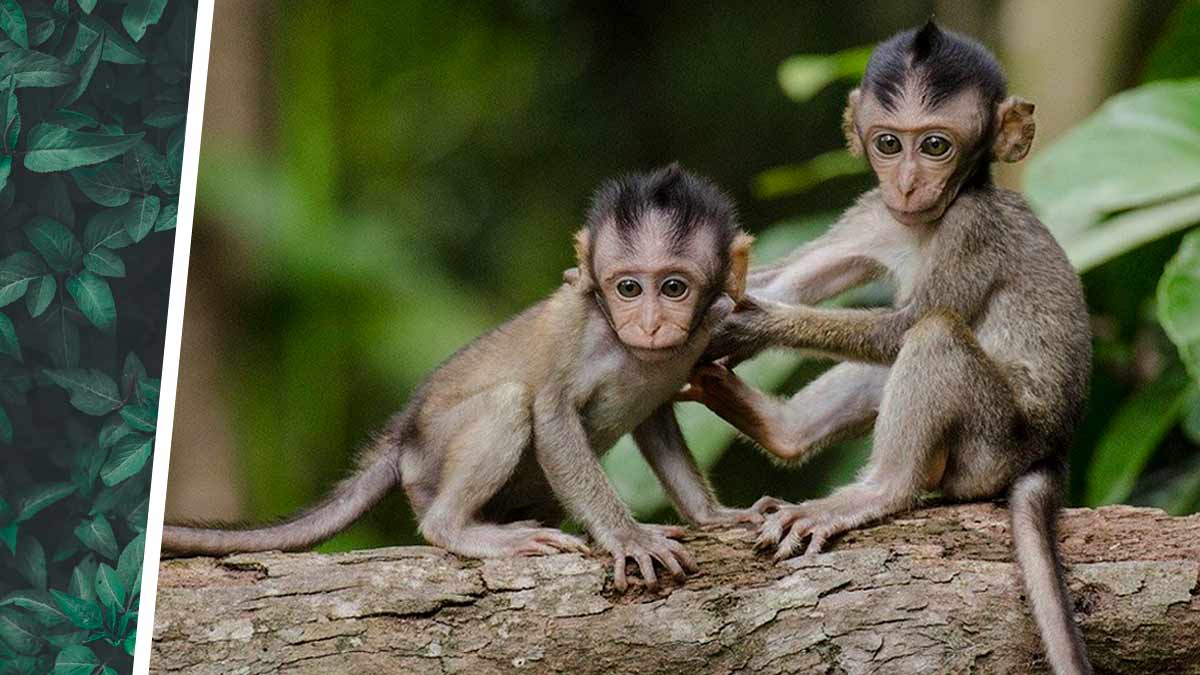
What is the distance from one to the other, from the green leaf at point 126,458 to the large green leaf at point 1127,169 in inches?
121

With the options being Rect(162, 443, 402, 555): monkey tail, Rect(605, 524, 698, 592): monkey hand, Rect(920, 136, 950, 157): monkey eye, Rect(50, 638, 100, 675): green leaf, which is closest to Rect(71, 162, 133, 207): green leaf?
Rect(162, 443, 402, 555): monkey tail

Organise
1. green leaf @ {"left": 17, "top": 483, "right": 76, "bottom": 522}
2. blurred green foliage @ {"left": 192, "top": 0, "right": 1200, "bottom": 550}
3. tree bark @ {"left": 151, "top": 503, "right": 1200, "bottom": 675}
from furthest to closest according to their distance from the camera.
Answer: blurred green foliage @ {"left": 192, "top": 0, "right": 1200, "bottom": 550} → green leaf @ {"left": 17, "top": 483, "right": 76, "bottom": 522} → tree bark @ {"left": 151, "top": 503, "right": 1200, "bottom": 675}

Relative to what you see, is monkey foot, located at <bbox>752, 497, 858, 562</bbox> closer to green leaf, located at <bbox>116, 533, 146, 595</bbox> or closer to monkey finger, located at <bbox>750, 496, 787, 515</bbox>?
monkey finger, located at <bbox>750, 496, 787, 515</bbox>

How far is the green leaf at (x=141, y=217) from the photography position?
3699 millimetres

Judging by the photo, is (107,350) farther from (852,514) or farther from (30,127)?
(852,514)

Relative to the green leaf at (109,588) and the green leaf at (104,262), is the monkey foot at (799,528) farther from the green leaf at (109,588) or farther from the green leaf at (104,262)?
the green leaf at (104,262)

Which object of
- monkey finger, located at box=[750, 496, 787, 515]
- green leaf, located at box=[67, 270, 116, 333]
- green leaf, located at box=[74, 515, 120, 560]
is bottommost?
green leaf, located at box=[74, 515, 120, 560]

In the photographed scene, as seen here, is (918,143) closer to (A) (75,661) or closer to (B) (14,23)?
(B) (14,23)

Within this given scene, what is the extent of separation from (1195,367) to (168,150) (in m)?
3.08

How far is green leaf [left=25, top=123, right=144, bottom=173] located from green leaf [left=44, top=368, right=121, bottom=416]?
51 centimetres

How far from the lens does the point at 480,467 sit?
12.6 feet

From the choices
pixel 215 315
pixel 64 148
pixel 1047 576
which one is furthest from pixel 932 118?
pixel 215 315

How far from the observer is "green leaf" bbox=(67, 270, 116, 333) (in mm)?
3629

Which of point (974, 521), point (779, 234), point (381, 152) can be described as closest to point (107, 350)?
point (974, 521)
